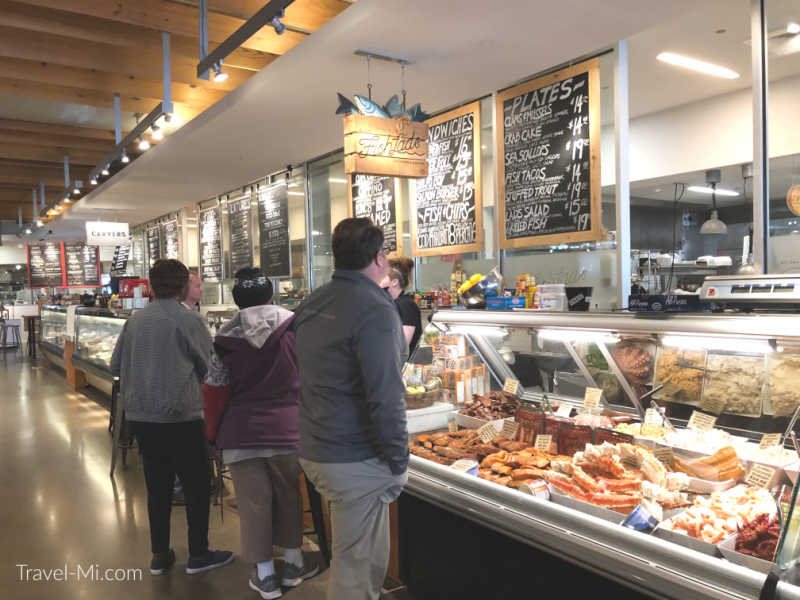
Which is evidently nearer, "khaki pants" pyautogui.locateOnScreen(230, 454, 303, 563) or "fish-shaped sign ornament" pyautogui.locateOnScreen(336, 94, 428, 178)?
"khaki pants" pyautogui.locateOnScreen(230, 454, 303, 563)

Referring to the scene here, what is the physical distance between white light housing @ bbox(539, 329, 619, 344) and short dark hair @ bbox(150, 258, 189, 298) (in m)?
2.23

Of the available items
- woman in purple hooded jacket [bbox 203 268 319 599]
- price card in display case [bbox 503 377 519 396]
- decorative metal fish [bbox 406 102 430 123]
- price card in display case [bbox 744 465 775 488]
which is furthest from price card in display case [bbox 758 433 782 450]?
decorative metal fish [bbox 406 102 430 123]

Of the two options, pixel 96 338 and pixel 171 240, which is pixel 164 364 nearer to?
pixel 96 338

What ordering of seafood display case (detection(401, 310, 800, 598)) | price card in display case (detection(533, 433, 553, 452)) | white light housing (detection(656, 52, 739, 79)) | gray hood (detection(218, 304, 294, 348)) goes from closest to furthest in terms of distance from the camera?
1. seafood display case (detection(401, 310, 800, 598))
2. price card in display case (detection(533, 433, 553, 452))
3. gray hood (detection(218, 304, 294, 348))
4. white light housing (detection(656, 52, 739, 79))

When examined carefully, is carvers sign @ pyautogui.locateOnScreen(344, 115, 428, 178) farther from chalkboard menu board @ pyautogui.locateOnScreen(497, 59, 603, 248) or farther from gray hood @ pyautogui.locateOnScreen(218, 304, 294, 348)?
gray hood @ pyautogui.locateOnScreen(218, 304, 294, 348)

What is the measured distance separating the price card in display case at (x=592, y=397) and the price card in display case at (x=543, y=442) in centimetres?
28

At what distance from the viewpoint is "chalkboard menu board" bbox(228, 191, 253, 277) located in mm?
10367

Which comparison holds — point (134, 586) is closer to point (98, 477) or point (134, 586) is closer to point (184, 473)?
point (184, 473)

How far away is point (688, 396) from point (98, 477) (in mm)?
5043

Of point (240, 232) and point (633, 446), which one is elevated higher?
point (240, 232)

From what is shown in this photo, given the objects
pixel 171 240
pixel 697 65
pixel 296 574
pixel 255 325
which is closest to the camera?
pixel 255 325

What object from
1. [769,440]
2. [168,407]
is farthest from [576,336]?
[168,407]

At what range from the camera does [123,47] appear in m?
5.75

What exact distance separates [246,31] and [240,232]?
6.60 metres
